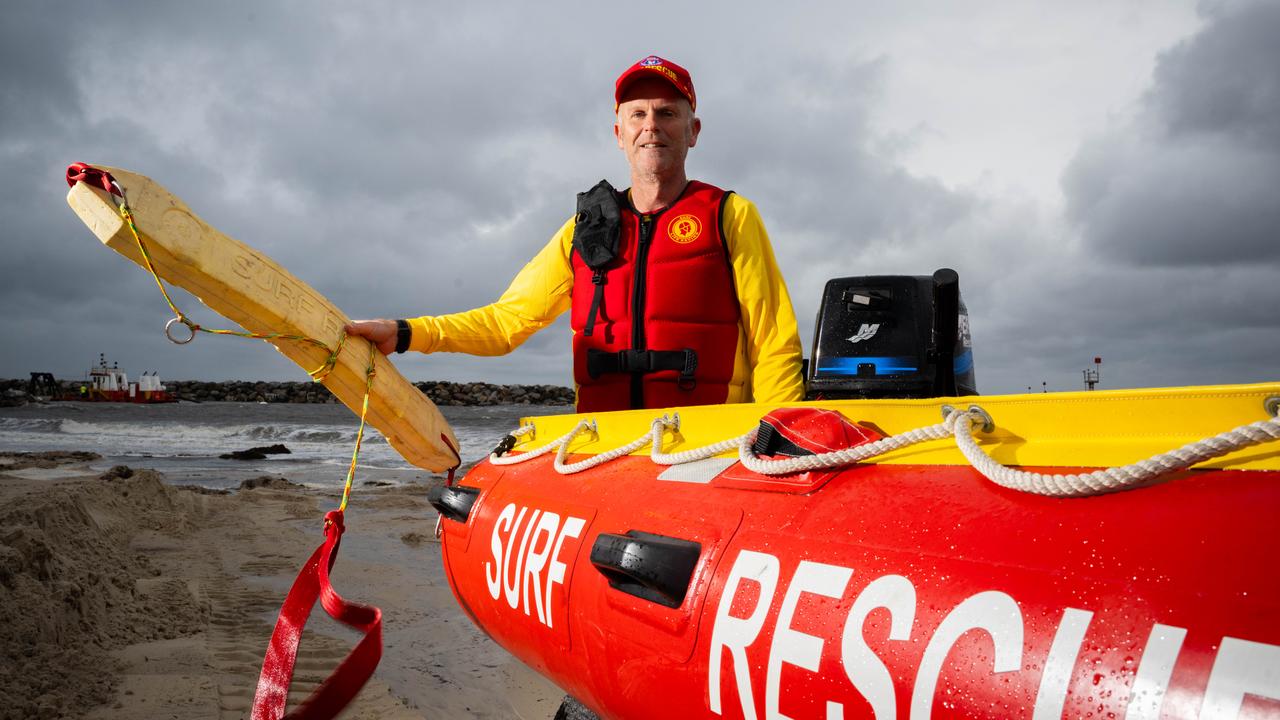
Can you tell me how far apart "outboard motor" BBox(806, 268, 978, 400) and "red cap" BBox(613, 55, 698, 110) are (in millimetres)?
1302

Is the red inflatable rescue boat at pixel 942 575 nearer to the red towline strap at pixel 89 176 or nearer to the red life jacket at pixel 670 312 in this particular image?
the red life jacket at pixel 670 312

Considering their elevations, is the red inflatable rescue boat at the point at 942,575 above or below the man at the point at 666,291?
below

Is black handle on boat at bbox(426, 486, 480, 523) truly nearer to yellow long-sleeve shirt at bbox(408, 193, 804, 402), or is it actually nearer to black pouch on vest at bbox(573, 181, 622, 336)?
yellow long-sleeve shirt at bbox(408, 193, 804, 402)

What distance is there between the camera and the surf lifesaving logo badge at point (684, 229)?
2674 mm

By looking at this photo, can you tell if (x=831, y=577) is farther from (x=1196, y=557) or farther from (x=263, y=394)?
(x=263, y=394)

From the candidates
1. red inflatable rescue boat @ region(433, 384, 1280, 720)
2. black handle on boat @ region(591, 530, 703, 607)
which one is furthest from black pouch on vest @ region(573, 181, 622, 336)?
black handle on boat @ region(591, 530, 703, 607)

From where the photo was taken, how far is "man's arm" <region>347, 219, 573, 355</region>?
9.30 feet

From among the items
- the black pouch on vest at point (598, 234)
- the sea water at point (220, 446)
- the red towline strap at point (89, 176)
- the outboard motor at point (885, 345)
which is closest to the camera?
the red towline strap at point (89, 176)

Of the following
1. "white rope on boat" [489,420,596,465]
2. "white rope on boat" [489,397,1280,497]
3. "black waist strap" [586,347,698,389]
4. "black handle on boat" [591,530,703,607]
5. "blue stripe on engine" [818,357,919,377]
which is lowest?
A: "black handle on boat" [591,530,703,607]

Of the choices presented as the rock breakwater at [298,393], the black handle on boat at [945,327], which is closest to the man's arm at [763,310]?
the black handle on boat at [945,327]

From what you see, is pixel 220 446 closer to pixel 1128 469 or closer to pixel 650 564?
pixel 650 564

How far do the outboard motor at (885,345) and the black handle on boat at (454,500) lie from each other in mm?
1647

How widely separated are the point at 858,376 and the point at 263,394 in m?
54.6

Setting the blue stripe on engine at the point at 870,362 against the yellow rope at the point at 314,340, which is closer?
the yellow rope at the point at 314,340
